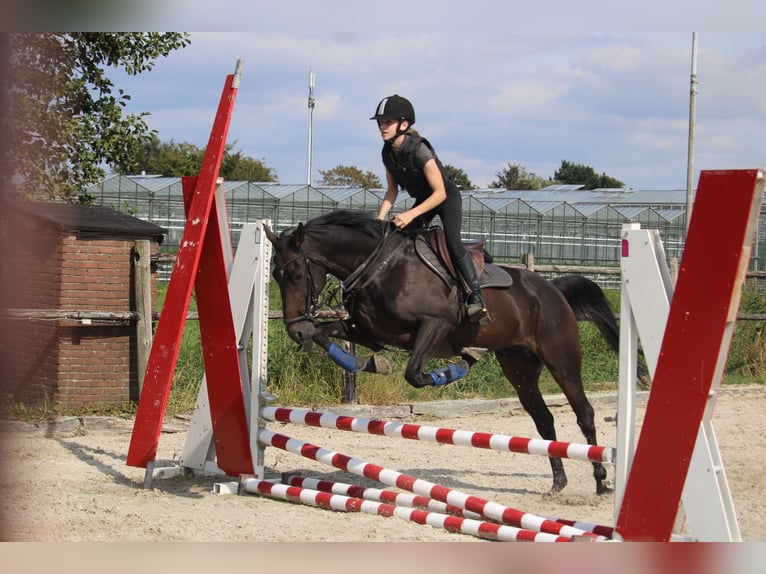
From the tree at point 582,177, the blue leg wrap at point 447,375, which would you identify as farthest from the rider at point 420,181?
the tree at point 582,177

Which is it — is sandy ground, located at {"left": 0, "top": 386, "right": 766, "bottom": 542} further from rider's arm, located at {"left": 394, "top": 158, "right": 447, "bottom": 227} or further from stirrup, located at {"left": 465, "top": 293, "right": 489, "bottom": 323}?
rider's arm, located at {"left": 394, "top": 158, "right": 447, "bottom": 227}

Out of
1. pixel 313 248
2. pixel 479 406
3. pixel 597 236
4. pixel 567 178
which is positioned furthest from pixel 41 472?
pixel 567 178

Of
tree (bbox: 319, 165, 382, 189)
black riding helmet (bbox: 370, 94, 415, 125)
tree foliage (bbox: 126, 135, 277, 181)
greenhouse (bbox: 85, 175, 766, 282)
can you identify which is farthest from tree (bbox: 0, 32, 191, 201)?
tree (bbox: 319, 165, 382, 189)

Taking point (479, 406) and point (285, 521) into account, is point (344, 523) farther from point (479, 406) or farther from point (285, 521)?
point (479, 406)

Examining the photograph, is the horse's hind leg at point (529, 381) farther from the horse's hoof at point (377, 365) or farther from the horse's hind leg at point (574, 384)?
the horse's hoof at point (377, 365)

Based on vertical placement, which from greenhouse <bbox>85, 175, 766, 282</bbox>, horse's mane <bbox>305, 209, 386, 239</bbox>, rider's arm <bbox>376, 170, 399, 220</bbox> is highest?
greenhouse <bbox>85, 175, 766, 282</bbox>

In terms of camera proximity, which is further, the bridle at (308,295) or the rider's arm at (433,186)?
the rider's arm at (433,186)

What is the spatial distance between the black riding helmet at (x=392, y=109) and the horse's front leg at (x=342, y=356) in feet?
4.32

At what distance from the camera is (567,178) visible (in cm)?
5219

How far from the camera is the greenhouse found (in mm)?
24891

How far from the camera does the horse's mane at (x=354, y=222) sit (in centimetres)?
557

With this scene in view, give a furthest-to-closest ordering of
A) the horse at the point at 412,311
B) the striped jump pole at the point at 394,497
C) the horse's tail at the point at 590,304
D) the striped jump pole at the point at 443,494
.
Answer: the horse's tail at the point at 590,304 → the horse at the point at 412,311 → the striped jump pole at the point at 394,497 → the striped jump pole at the point at 443,494

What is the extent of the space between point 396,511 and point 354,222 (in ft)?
6.10

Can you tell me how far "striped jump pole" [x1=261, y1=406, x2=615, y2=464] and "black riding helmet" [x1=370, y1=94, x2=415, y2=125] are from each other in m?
1.83
